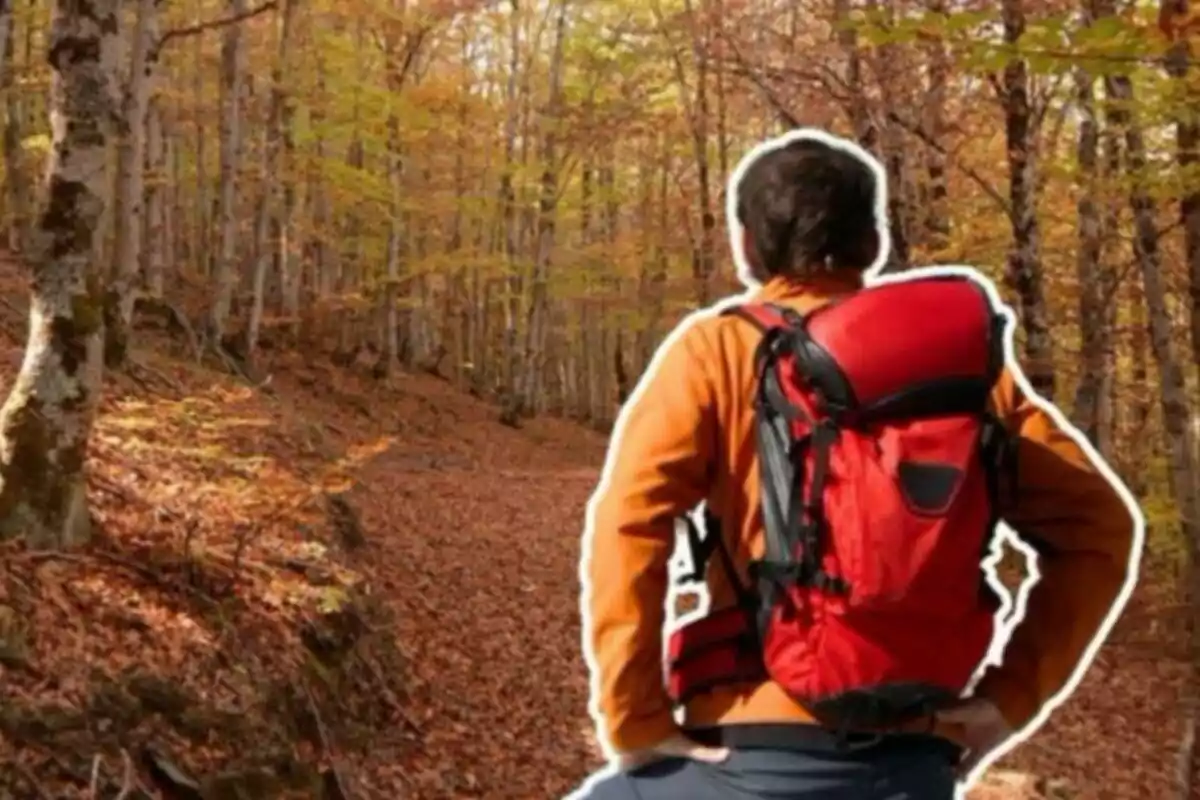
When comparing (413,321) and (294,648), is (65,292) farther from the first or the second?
(413,321)

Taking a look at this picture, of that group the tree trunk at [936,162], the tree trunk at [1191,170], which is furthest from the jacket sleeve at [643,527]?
the tree trunk at [936,162]

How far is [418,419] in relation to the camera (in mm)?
23578

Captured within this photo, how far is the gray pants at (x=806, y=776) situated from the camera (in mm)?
2020

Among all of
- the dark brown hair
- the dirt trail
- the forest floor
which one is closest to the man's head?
the dark brown hair

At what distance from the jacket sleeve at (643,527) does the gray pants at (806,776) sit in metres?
0.11

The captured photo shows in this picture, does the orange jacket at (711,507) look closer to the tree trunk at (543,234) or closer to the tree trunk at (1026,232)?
the tree trunk at (1026,232)

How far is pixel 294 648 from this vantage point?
7.45 metres

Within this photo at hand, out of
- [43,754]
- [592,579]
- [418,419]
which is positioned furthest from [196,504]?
[418,419]

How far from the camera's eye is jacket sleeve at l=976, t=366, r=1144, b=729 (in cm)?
215

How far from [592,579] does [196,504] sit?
6.64m

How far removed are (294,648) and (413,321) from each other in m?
24.1

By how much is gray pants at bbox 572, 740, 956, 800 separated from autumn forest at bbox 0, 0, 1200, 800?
9.07 ft

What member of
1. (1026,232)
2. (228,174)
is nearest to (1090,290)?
(1026,232)

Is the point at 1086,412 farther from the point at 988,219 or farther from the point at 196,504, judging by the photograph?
the point at 196,504
